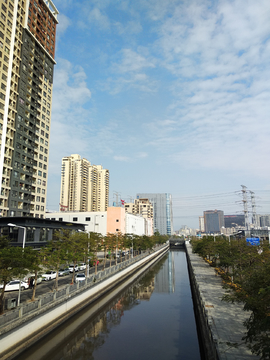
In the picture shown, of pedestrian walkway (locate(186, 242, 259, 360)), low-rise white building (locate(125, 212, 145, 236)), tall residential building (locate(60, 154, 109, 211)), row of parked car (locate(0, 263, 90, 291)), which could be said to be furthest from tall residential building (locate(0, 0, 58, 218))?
tall residential building (locate(60, 154, 109, 211))

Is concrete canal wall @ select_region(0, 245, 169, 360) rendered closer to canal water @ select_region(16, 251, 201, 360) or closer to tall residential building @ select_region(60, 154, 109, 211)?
canal water @ select_region(16, 251, 201, 360)

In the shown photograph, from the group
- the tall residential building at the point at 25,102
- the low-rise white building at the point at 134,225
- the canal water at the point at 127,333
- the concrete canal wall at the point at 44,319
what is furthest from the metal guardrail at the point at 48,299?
the low-rise white building at the point at 134,225

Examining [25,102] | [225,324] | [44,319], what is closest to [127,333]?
[44,319]

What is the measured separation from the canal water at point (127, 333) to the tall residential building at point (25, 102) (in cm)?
4240

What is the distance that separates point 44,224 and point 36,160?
22270mm

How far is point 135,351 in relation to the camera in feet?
68.8

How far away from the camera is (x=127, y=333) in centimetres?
2494

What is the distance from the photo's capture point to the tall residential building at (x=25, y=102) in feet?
202

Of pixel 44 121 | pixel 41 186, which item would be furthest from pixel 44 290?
pixel 44 121

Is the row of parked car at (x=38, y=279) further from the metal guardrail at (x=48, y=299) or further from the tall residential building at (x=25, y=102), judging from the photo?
the tall residential building at (x=25, y=102)

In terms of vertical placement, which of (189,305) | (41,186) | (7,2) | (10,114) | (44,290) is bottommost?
(189,305)

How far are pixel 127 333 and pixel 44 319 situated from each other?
313 inches

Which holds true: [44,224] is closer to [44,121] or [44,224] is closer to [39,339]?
[44,121]

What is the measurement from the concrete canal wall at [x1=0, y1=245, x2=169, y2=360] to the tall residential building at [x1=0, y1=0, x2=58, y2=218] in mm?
38701
